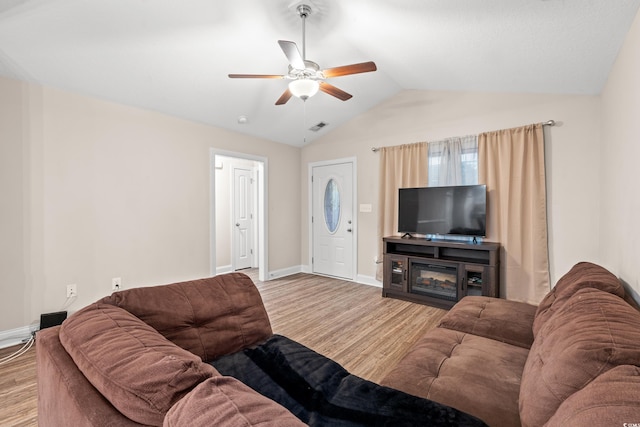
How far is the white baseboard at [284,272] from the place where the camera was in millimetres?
5215

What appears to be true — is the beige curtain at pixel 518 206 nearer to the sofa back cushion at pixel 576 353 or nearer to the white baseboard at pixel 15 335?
the sofa back cushion at pixel 576 353

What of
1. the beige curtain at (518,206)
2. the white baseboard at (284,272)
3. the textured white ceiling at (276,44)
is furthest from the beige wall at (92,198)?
the beige curtain at (518,206)

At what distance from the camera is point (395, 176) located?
4457 mm

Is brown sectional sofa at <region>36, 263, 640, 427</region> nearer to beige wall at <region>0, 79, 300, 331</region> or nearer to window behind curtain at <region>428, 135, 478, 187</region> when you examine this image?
window behind curtain at <region>428, 135, 478, 187</region>

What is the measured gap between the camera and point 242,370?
142 centimetres

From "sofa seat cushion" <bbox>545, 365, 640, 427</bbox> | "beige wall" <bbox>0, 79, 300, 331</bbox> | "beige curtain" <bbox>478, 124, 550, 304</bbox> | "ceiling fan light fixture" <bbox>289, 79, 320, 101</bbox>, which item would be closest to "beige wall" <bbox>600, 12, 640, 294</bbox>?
"beige curtain" <bbox>478, 124, 550, 304</bbox>

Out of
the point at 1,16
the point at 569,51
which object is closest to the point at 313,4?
the point at 569,51

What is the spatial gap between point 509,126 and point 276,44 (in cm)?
293

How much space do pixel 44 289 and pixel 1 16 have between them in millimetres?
2394

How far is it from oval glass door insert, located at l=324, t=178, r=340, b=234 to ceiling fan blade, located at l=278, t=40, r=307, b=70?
3.02 meters

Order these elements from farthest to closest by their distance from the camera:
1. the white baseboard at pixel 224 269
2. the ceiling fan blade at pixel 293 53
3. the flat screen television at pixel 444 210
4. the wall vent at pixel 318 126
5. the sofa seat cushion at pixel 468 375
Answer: the white baseboard at pixel 224 269 < the wall vent at pixel 318 126 < the flat screen television at pixel 444 210 < the ceiling fan blade at pixel 293 53 < the sofa seat cushion at pixel 468 375

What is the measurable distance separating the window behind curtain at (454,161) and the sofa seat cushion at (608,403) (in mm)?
3399

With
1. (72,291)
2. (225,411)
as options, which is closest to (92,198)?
(72,291)

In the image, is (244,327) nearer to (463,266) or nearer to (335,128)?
(463,266)
